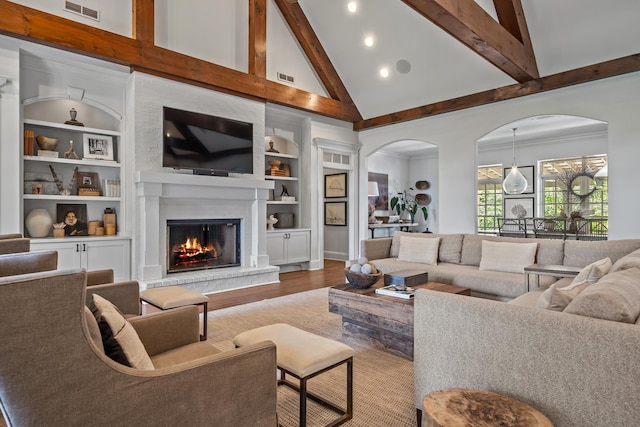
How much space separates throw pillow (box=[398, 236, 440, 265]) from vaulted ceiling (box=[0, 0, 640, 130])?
2428 millimetres

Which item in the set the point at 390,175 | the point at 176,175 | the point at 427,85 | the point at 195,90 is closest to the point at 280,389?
the point at 176,175

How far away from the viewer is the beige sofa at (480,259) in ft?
12.0

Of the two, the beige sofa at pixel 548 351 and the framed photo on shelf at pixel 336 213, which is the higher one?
the framed photo on shelf at pixel 336 213

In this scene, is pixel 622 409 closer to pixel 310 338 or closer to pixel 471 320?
pixel 471 320

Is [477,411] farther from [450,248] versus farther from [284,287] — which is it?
[284,287]

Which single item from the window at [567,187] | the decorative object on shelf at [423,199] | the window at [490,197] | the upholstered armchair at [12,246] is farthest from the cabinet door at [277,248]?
the window at [567,187]

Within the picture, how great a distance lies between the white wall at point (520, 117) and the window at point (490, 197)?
4.24m

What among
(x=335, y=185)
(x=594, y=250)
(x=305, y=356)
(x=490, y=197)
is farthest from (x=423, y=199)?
(x=305, y=356)

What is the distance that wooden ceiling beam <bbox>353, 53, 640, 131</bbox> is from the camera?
4.54m

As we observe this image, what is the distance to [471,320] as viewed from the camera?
1634 mm

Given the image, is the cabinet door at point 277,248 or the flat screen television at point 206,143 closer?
the flat screen television at point 206,143

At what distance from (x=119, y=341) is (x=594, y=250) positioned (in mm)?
4247

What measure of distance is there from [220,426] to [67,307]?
687mm

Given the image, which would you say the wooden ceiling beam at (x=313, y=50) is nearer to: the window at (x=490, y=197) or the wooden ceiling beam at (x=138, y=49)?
the wooden ceiling beam at (x=138, y=49)
